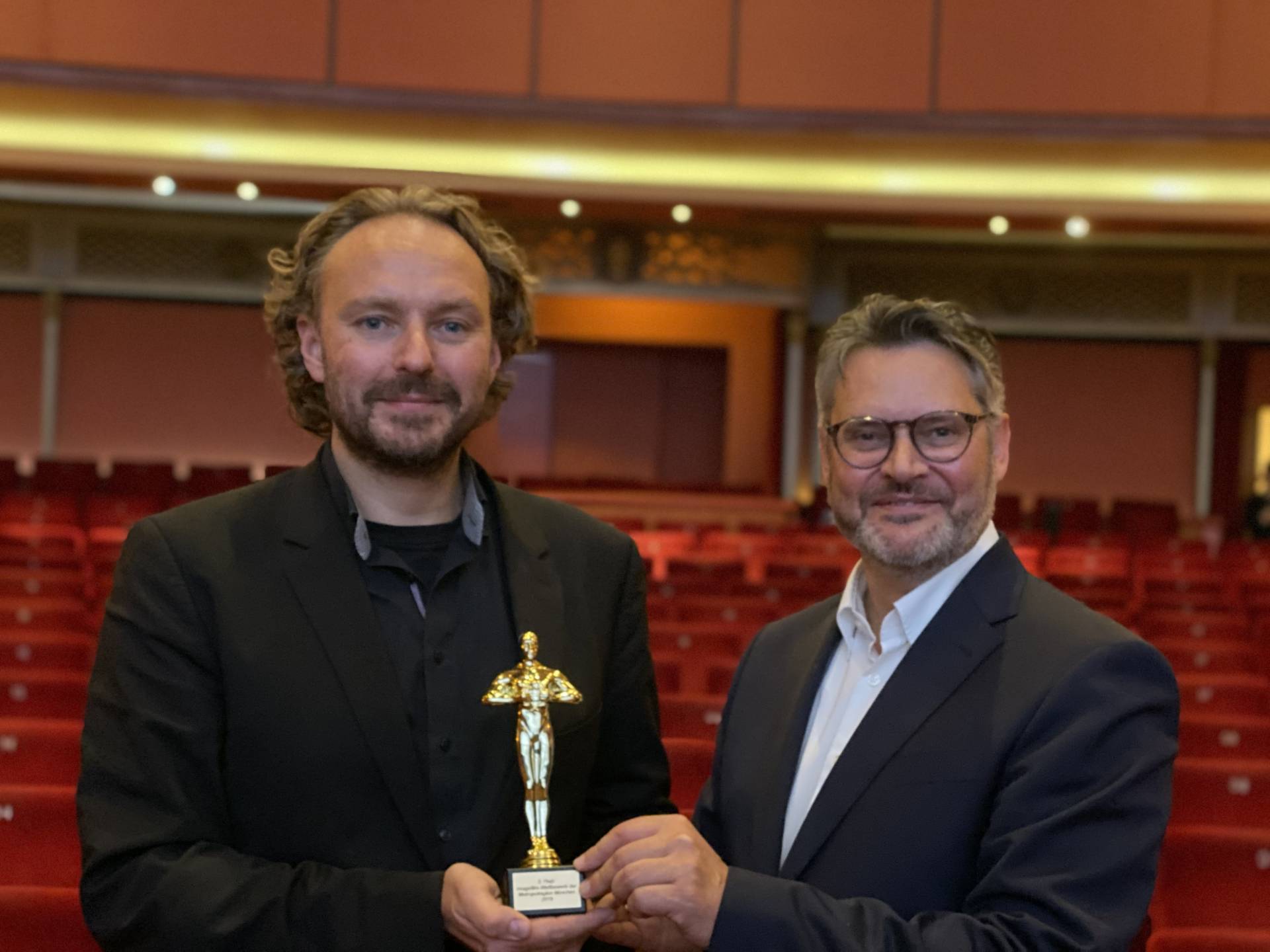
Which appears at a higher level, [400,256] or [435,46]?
[435,46]

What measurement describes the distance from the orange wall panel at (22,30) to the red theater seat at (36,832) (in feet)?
26.6

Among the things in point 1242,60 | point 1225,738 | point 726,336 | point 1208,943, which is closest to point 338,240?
point 1208,943

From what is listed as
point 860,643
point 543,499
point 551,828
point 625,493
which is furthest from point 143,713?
point 625,493

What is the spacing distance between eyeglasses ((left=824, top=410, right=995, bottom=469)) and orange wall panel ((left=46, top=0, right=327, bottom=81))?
8.72 meters

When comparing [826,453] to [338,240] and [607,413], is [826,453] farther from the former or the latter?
[607,413]

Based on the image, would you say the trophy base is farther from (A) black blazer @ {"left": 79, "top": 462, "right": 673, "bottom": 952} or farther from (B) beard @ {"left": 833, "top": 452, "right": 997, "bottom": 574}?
(B) beard @ {"left": 833, "top": 452, "right": 997, "bottom": 574}

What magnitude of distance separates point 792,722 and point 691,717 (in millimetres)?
2035

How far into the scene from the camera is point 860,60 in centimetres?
1011

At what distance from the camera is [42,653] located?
489 centimetres

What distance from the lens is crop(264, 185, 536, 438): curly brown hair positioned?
6.93ft

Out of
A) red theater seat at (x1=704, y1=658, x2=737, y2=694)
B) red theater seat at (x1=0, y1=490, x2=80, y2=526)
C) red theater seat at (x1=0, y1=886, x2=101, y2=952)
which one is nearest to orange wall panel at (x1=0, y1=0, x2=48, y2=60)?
red theater seat at (x1=0, y1=490, x2=80, y2=526)

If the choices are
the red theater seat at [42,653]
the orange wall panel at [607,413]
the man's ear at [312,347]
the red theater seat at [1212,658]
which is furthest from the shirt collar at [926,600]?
the orange wall panel at [607,413]

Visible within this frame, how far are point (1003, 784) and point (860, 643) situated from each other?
1.25 feet

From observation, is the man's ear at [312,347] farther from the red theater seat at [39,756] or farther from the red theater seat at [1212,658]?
the red theater seat at [1212,658]
